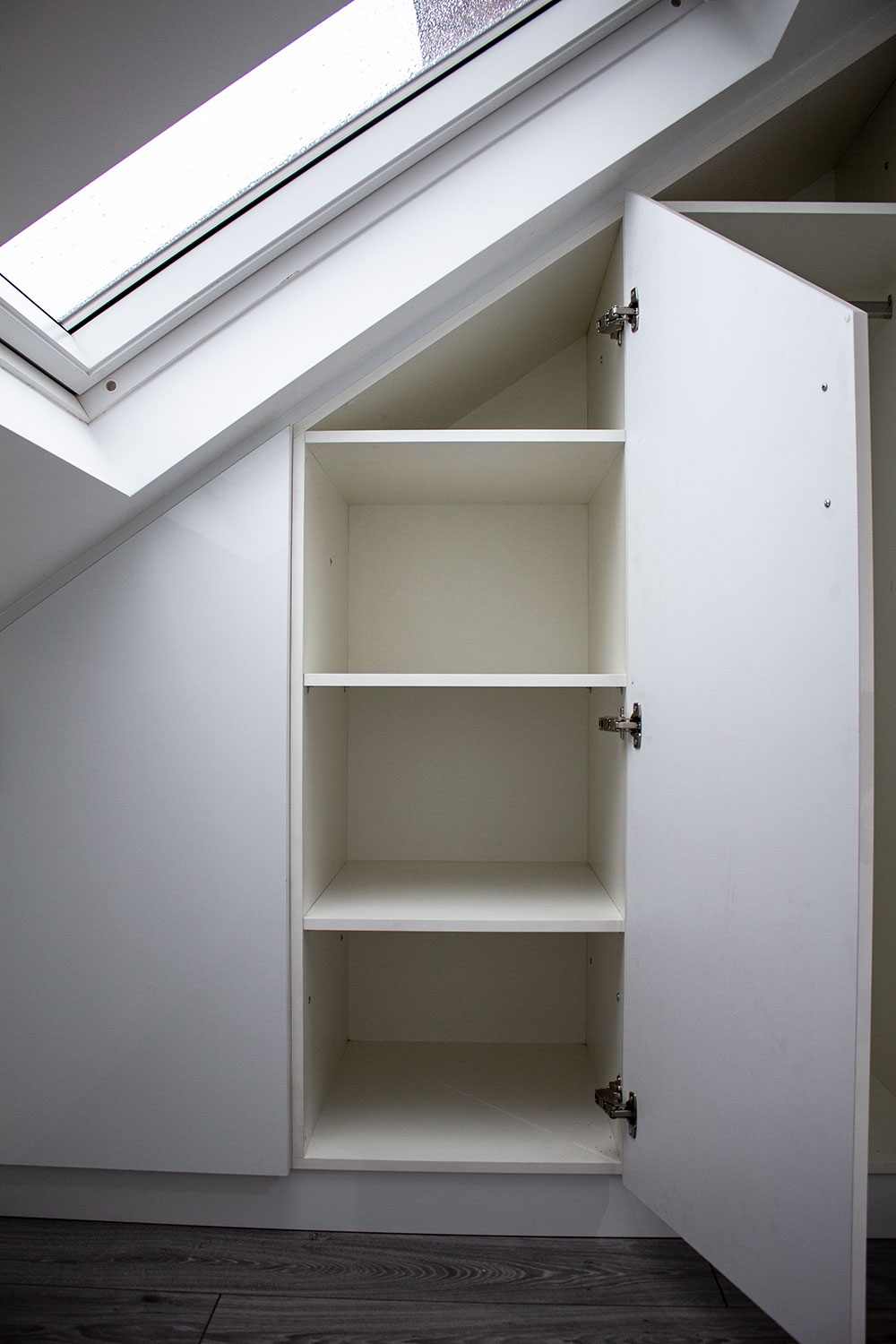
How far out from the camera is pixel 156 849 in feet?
4.34

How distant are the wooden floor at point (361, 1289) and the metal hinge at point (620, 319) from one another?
1448mm

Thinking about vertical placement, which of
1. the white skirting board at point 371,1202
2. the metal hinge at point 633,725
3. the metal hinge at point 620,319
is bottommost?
the white skirting board at point 371,1202

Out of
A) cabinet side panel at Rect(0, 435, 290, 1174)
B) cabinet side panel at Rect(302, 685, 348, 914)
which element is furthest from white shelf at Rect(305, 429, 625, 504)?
cabinet side panel at Rect(302, 685, 348, 914)

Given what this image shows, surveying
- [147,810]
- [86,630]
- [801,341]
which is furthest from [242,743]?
[801,341]

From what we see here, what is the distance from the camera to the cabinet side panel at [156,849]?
1.31 meters

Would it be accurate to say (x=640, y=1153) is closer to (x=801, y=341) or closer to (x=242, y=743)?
(x=242, y=743)

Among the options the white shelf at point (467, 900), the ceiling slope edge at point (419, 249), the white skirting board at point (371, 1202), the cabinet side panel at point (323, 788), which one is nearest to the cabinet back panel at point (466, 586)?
the cabinet side panel at point (323, 788)

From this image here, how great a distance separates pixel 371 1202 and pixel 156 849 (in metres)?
0.67

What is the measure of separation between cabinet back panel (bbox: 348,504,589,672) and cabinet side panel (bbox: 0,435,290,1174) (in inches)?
19.0

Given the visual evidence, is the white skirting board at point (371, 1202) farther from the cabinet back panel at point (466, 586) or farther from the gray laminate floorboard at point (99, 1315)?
the cabinet back panel at point (466, 586)

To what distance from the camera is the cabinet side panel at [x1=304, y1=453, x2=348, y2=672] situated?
1.39 m

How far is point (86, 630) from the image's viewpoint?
52.4 inches

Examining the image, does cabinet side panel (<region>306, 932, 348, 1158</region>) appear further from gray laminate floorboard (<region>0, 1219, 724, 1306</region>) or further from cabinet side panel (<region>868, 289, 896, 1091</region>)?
cabinet side panel (<region>868, 289, 896, 1091</region>)

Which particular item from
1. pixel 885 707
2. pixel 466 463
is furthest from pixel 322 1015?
pixel 885 707
